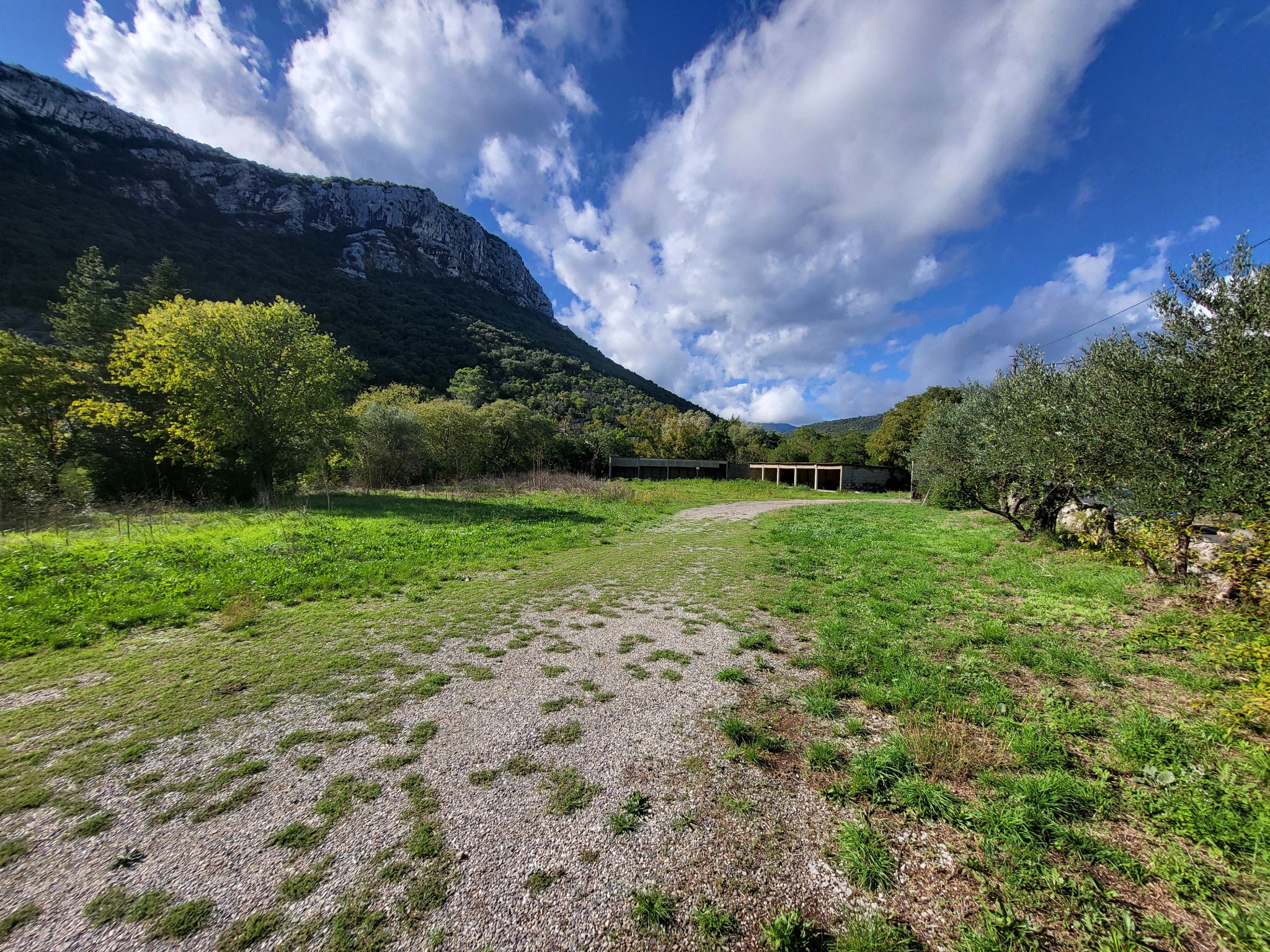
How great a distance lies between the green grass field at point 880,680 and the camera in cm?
244

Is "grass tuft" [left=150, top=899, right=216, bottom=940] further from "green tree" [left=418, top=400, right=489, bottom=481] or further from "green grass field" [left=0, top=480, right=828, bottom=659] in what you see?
"green tree" [left=418, top=400, right=489, bottom=481]

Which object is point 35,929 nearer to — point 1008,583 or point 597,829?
point 597,829

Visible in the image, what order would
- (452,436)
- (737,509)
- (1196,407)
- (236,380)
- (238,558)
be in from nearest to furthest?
1. (1196,407)
2. (238,558)
3. (236,380)
4. (737,509)
5. (452,436)

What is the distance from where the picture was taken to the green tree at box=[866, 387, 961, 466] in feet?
156

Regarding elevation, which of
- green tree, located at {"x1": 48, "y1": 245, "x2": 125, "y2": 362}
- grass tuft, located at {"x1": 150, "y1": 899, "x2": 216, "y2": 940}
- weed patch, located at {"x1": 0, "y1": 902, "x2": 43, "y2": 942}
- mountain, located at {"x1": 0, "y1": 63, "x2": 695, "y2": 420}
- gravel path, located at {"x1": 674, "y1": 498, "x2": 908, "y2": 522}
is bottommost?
weed patch, located at {"x1": 0, "y1": 902, "x2": 43, "y2": 942}

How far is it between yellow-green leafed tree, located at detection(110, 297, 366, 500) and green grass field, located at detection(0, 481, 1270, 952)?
807 centimetres

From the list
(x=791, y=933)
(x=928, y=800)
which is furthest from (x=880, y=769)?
(x=791, y=933)

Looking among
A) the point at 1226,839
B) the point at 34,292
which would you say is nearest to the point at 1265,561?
the point at 1226,839

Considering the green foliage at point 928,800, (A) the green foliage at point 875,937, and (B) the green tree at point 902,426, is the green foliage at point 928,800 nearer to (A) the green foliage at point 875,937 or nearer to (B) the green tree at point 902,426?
(A) the green foliage at point 875,937

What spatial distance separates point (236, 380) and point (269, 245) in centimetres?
7689

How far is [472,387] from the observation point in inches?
1720

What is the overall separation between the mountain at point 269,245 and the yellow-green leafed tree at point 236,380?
30.2 meters

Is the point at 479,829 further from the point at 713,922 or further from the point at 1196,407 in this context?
the point at 1196,407

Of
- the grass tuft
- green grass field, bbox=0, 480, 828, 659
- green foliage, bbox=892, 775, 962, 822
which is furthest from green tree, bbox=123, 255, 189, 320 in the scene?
green foliage, bbox=892, 775, 962, 822
